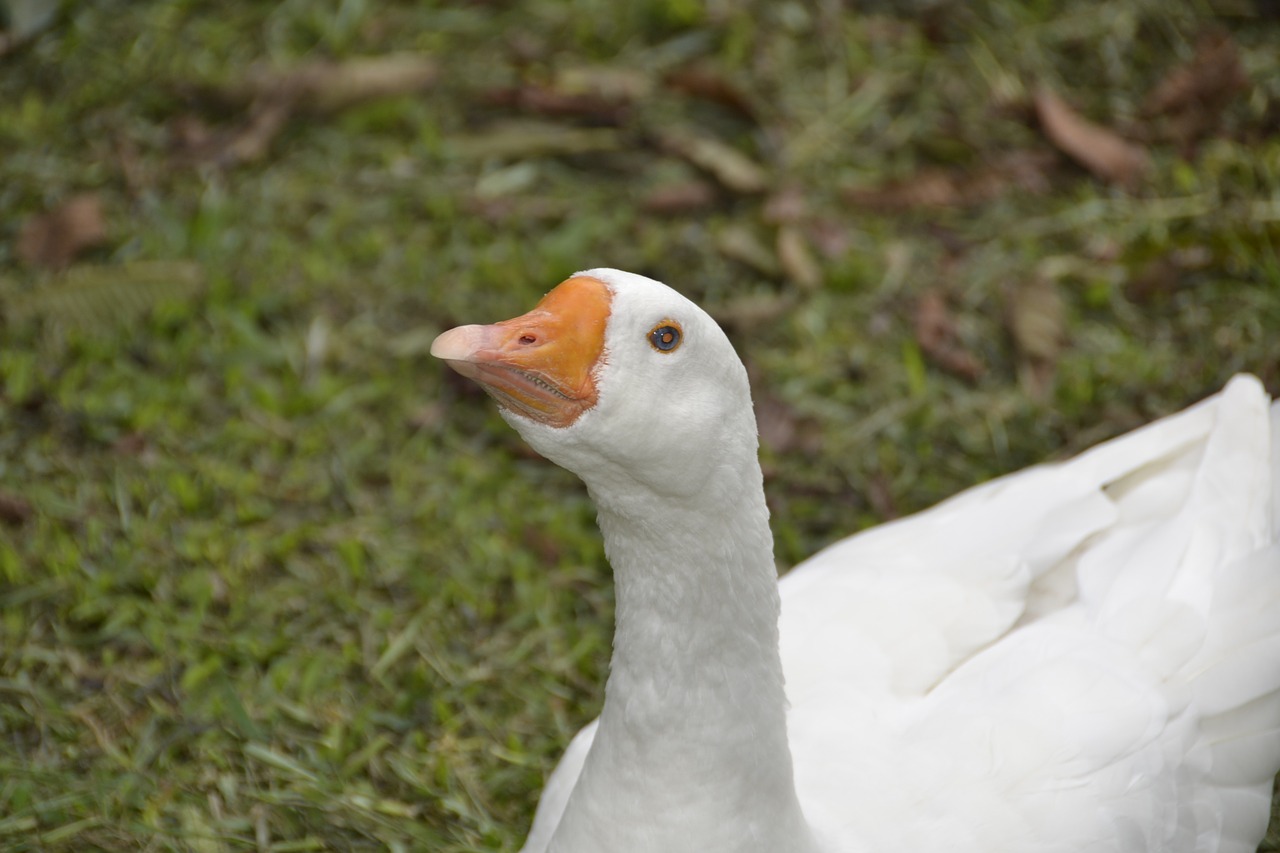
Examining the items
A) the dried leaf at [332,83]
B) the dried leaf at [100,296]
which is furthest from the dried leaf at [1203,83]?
the dried leaf at [100,296]

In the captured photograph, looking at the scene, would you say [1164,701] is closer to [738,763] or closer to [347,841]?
[738,763]

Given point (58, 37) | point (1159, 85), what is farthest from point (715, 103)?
point (58, 37)

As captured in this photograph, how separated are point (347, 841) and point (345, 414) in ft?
4.42

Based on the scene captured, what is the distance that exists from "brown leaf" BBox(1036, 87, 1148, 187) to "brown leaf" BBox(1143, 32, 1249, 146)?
0.15 metres

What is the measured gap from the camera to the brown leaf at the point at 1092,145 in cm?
431

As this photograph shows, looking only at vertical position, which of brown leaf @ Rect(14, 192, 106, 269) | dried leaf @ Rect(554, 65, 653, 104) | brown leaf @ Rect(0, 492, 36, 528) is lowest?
brown leaf @ Rect(0, 492, 36, 528)

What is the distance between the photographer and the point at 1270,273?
3879 mm

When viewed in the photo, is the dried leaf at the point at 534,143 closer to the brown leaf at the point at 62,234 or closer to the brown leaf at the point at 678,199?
the brown leaf at the point at 678,199

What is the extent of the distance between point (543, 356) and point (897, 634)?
1.05 meters

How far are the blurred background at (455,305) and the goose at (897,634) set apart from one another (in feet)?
2.15

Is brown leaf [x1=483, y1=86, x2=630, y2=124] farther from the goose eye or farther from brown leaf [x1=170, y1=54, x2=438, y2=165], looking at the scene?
the goose eye

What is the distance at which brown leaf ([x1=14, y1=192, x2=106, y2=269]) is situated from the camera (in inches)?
156

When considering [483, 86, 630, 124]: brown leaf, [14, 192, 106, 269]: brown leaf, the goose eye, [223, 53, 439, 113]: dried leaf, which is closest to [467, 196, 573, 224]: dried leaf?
[483, 86, 630, 124]: brown leaf

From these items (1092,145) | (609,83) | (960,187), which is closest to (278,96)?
(609,83)
